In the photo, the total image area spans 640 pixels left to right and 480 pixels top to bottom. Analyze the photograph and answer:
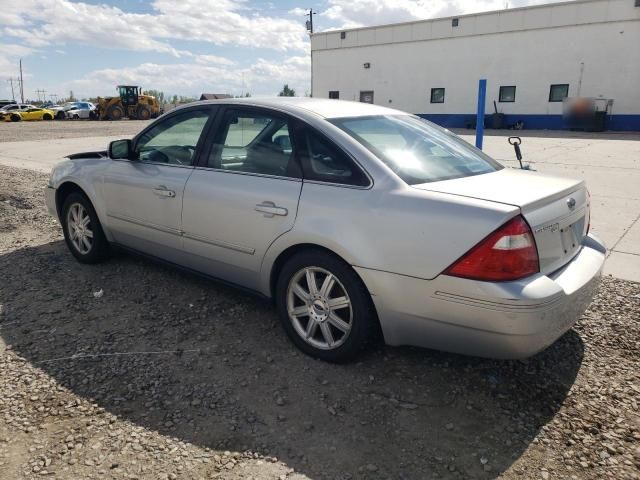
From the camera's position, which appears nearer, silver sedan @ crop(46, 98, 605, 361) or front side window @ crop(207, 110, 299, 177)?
silver sedan @ crop(46, 98, 605, 361)

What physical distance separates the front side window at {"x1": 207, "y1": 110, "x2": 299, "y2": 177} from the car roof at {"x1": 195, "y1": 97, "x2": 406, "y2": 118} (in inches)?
3.3

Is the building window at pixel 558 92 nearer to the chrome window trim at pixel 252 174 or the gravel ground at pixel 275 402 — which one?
the gravel ground at pixel 275 402

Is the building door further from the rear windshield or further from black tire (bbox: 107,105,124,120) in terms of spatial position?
the rear windshield

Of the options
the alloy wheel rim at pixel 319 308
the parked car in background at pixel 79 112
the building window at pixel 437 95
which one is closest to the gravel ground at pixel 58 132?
the parked car in background at pixel 79 112

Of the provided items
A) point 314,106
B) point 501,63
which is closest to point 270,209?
point 314,106

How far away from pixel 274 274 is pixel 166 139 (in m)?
1.64

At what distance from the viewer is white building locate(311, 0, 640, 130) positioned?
2495cm

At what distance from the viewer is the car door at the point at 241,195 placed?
124 inches

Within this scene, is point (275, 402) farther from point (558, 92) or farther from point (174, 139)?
point (558, 92)

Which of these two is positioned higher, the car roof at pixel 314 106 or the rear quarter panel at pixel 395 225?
the car roof at pixel 314 106

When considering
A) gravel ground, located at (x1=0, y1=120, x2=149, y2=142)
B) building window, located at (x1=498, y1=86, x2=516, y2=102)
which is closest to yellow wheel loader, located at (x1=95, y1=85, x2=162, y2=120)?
gravel ground, located at (x1=0, y1=120, x2=149, y2=142)

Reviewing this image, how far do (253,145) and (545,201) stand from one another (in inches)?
74.3

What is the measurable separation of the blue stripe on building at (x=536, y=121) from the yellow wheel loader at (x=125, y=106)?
23.7 m

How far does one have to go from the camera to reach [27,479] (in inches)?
Result: 86.7
